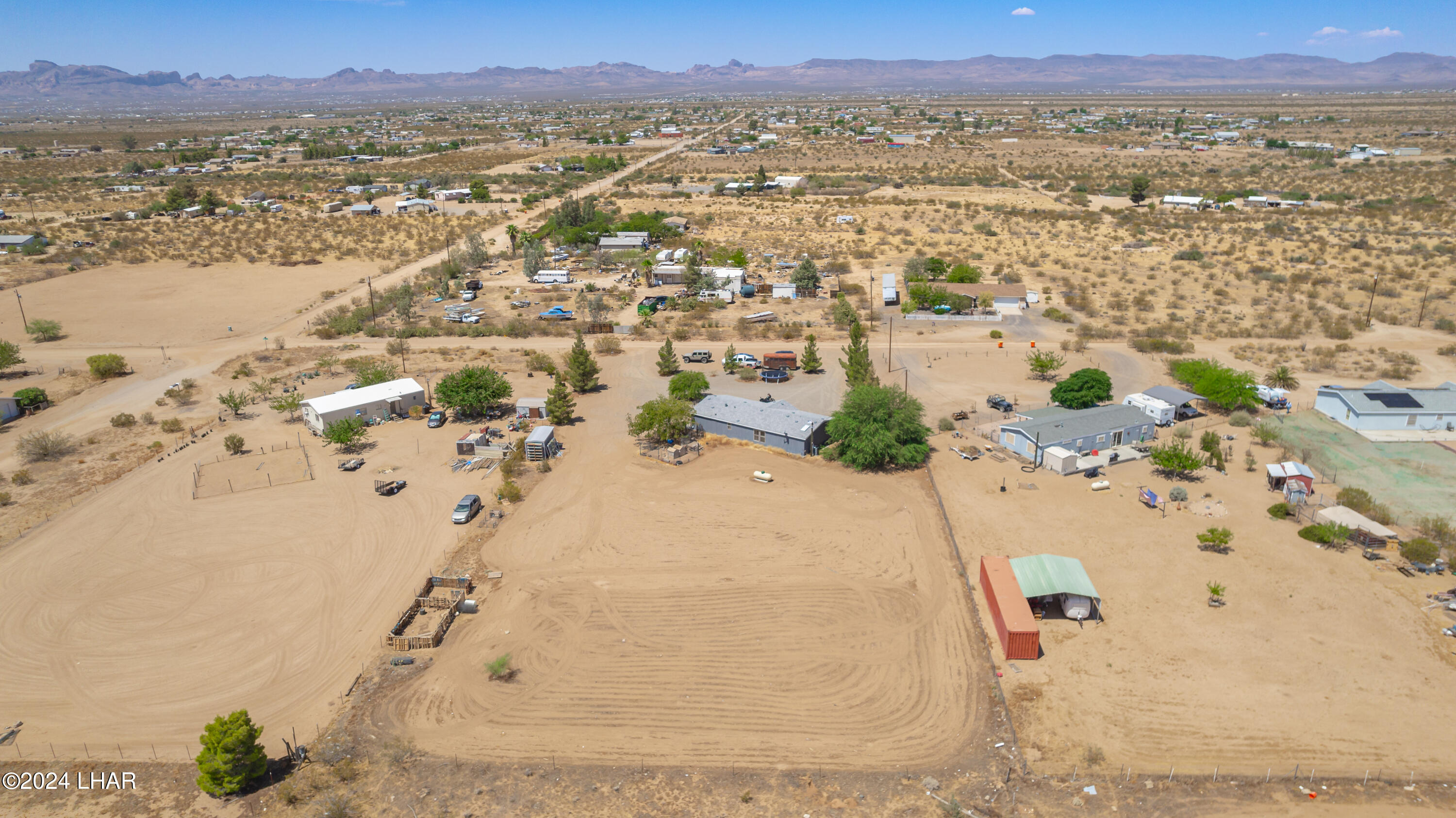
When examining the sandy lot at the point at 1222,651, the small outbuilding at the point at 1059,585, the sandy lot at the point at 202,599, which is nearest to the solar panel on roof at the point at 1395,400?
the sandy lot at the point at 1222,651

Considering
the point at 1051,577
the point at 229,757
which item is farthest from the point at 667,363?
the point at 229,757

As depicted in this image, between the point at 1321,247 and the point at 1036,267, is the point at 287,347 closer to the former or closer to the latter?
the point at 1036,267

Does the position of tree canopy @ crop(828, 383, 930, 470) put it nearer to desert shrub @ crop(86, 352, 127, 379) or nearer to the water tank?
the water tank

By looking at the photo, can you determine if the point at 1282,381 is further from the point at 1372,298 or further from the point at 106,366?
the point at 106,366

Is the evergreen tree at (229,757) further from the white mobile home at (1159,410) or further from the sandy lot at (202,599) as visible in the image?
the white mobile home at (1159,410)

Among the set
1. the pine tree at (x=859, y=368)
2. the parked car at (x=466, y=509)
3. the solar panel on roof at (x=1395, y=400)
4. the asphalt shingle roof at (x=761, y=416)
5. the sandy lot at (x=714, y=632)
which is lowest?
the sandy lot at (x=714, y=632)

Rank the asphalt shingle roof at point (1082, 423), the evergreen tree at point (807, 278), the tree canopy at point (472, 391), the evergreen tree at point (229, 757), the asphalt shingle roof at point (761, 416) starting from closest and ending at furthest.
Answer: the evergreen tree at point (229, 757) < the asphalt shingle roof at point (1082, 423) < the asphalt shingle roof at point (761, 416) < the tree canopy at point (472, 391) < the evergreen tree at point (807, 278)

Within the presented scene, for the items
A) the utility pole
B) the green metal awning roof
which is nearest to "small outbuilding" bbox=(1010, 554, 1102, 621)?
the green metal awning roof
